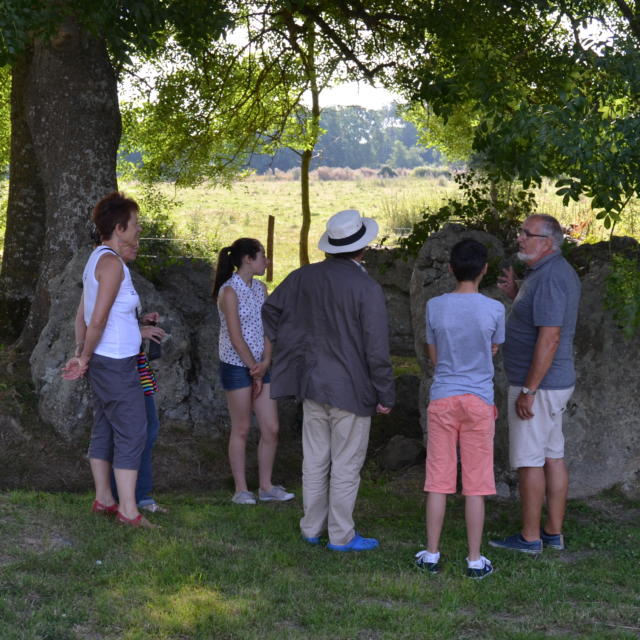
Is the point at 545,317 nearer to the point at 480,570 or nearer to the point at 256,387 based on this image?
the point at 480,570

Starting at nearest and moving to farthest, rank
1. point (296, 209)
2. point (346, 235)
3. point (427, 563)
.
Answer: point (427, 563)
point (346, 235)
point (296, 209)

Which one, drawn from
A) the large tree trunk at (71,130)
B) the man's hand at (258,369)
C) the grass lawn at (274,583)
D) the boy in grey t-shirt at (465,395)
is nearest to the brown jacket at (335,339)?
the boy in grey t-shirt at (465,395)

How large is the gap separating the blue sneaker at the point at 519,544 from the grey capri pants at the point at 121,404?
2.51m

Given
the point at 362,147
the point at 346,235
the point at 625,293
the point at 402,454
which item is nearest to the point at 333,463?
the point at 346,235

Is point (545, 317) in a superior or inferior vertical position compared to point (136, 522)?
superior

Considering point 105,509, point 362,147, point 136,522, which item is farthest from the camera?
point 362,147

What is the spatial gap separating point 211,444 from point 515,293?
156 inches

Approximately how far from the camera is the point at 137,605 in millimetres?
4957

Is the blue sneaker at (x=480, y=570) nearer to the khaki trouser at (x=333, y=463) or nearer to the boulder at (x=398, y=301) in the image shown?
the khaki trouser at (x=333, y=463)

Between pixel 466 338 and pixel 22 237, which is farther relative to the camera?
pixel 22 237

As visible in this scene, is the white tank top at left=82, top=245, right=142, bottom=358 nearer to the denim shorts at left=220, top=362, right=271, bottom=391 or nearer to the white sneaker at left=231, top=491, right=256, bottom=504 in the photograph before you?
the denim shorts at left=220, top=362, right=271, bottom=391

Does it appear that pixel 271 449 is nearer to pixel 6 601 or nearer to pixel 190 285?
pixel 6 601

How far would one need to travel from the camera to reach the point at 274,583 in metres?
5.36

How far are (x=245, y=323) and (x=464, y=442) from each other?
235cm
